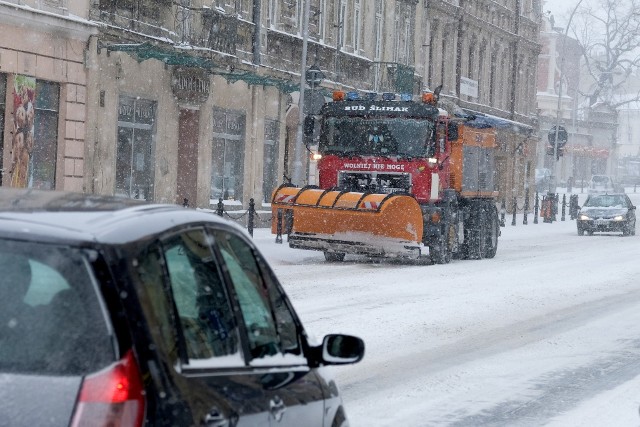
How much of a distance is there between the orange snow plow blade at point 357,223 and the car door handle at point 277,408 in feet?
60.4

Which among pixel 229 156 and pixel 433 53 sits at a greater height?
pixel 433 53

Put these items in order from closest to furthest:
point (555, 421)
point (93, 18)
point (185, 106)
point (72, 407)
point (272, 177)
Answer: point (72, 407) → point (555, 421) → point (93, 18) → point (185, 106) → point (272, 177)

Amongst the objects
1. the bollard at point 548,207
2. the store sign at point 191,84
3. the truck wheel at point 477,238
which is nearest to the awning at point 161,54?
the store sign at point 191,84

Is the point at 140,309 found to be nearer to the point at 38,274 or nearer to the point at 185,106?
the point at 38,274

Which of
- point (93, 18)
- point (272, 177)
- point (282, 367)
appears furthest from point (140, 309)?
point (272, 177)

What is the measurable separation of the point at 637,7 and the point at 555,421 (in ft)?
298

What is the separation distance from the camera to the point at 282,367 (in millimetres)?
4520

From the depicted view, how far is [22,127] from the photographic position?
2473 cm

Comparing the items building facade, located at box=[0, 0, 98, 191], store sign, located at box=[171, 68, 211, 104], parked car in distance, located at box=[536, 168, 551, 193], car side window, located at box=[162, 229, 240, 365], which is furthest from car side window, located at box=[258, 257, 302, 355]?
parked car in distance, located at box=[536, 168, 551, 193]

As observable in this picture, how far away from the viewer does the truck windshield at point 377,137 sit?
959 inches

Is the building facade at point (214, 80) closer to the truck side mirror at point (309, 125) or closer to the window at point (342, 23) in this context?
the window at point (342, 23)

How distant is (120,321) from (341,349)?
149cm

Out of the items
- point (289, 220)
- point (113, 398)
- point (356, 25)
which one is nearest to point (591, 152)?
point (356, 25)

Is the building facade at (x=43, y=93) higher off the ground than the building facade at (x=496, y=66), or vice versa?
the building facade at (x=496, y=66)
